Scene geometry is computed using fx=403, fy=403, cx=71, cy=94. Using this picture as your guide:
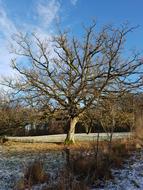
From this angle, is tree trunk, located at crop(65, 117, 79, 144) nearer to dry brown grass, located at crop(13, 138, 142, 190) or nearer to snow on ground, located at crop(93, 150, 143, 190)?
dry brown grass, located at crop(13, 138, 142, 190)

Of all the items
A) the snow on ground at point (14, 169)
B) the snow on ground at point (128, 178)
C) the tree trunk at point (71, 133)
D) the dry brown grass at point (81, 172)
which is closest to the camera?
A: the dry brown grass at point (81, 172)

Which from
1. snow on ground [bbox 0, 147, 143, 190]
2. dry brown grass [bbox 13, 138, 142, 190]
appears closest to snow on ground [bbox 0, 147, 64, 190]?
snow on ground [bbox 0, 147, 143, 190]

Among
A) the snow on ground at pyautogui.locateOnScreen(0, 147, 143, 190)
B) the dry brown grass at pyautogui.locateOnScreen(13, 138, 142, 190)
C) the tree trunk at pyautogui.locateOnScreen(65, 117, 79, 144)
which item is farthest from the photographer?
the tree trunk at pyautogui.locateOnScreen(65, 117, 79, 144)

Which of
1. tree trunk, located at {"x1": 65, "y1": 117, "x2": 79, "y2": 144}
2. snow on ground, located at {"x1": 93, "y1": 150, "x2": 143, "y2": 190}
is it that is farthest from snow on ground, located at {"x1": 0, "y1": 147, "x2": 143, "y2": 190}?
tree trunk, located at {"x1": 65, "y1": 117, "x2": 79, "y2": 144}

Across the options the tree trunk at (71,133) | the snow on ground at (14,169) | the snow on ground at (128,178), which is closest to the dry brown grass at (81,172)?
the snow on ground at (128,178)

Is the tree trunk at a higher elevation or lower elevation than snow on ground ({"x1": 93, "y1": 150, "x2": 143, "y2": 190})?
higher

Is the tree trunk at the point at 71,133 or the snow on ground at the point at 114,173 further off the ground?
the tree trunk at the point at 71,133

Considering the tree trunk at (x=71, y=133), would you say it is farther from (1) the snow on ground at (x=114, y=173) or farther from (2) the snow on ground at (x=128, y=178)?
(2) the snow on ground at (x=128, y=178)

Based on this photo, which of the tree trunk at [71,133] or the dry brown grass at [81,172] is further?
the tree trunk at [71,133]

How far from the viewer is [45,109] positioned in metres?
25.0

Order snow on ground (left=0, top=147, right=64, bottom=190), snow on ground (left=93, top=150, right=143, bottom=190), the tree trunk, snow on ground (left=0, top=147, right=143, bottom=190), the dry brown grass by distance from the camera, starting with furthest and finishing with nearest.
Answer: the tree trunk < snow on ground (left=0, top=147, right=64, bottom=190) < snow on ground (left=0, top=147, right=143, bottom=190) < snow on ground (left=93, top=150, right=143, bottom=190) < the dry brown grass

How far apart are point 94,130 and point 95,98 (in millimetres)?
13085

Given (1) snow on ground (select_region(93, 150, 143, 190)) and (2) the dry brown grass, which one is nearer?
(2) the dry brown grass

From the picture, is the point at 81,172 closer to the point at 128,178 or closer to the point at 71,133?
the point at 128,178
